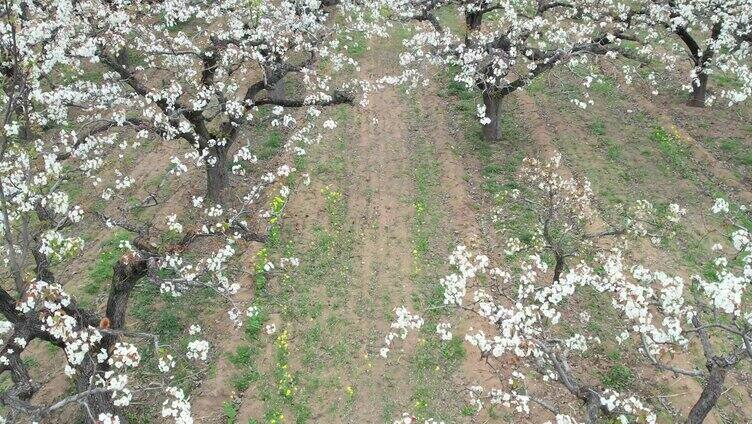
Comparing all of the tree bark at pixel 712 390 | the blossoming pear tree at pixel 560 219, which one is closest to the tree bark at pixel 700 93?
the blossoming pear tree at pixel 560 219

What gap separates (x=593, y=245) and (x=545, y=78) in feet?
46.9

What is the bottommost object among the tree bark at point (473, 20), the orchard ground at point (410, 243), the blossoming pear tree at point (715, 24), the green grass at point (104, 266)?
the green grass at point (104, 266)

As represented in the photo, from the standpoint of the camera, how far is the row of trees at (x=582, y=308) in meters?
8.80

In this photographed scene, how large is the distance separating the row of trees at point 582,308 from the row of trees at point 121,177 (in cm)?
549

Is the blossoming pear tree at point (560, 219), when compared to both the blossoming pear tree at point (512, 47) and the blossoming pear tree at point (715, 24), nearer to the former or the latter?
the blossoming pear tree at point (512, 47)

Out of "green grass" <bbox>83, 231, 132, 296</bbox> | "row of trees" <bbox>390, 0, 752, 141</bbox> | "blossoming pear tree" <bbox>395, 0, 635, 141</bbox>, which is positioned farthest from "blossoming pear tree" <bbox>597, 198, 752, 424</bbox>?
"green grass" <bbox>83, 231, 132, 296</bbox>

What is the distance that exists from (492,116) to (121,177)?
15554 millimetres

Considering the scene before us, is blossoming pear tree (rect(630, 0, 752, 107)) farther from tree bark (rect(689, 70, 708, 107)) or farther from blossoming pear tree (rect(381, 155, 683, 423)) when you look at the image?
blossoming pear tree (rect(381, 155, 683, 423))

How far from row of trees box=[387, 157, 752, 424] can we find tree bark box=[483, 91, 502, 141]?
371cm

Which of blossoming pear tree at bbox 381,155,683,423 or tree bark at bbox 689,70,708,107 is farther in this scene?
tree bark at bbox 689,70,708,107

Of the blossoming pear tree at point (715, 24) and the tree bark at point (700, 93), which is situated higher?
the blossoming pear tree at point (715, 24)

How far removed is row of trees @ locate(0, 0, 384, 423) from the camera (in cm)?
972

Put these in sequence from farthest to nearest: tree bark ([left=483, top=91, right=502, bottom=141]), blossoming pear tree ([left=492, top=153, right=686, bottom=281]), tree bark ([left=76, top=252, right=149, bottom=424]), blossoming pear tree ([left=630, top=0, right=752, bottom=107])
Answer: tree bark ([left=483, top=91, right=502, bottom=141]), blossoming pear tree ([left=630, top=0, right=752, bottom=107]), blossoming pear tree ([left=492, top=153, right=686, bottom=281]), tree bark ([left=76, top=252, right=149, bottom=424])

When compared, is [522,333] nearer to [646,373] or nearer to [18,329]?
[646,373]
